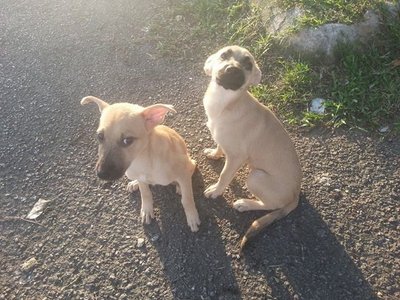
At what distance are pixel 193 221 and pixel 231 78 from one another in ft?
5.08

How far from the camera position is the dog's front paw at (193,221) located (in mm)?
4105

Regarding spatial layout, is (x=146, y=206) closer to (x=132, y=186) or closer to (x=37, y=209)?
(x=132, y=186)

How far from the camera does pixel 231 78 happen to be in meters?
3.63

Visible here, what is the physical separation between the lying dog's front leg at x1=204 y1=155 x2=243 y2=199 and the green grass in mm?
1323

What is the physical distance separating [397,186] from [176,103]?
2.96 metres

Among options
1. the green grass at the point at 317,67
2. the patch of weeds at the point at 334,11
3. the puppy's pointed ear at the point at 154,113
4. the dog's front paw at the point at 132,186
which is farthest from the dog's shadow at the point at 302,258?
the patch of weeds at the point at 334,11

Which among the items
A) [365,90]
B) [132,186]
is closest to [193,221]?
[132,186]

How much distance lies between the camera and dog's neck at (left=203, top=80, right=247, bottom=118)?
12.6ft

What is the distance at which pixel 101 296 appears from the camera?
375 cm

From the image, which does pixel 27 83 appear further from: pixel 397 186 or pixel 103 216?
pixel 397 186

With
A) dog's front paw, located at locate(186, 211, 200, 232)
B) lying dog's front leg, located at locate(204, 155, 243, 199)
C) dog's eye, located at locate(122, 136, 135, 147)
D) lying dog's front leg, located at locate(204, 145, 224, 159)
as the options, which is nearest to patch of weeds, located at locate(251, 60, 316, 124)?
lying dog's front leg, located at locate(204, 145, 224, 159)

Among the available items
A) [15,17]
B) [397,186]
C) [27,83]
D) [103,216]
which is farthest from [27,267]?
[15,17]

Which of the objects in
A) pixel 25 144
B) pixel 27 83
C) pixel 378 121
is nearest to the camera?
pixel 378 121

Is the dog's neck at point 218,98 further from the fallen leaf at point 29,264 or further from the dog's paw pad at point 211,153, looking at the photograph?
the fallen leaf at point 29,264
